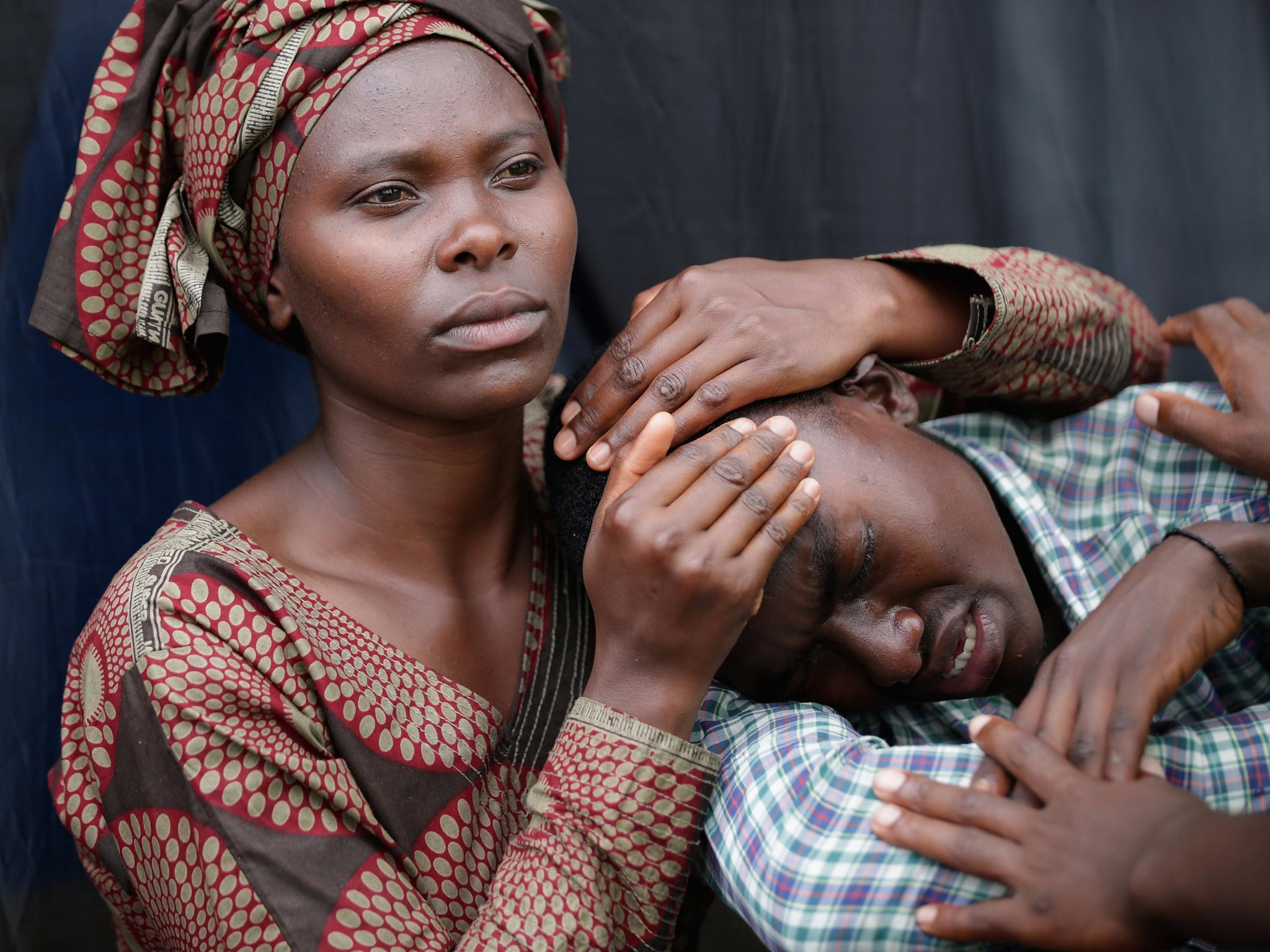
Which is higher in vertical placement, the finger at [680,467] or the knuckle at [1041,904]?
the finger at [680,467]

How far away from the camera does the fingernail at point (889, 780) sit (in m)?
1.25

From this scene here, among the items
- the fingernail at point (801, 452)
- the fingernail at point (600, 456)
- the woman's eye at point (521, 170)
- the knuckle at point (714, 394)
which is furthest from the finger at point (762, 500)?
the woman's eye at point (521, 170)

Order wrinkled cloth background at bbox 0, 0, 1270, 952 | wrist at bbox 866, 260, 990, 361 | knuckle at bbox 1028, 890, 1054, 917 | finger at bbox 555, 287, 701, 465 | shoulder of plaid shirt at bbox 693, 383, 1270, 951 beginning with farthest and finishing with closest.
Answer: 1. wrinkled cloth background at bbox 0, 0, 1270, 952
2. wrist at bbox 866, 260, 990, 361
3. finger at bbox 555, 287, 701, 465
4. shoulder of plaid shirt at bbox 693, 383, 1270, 951
5. knuckle at bbox 1028, 890, 1054, 917

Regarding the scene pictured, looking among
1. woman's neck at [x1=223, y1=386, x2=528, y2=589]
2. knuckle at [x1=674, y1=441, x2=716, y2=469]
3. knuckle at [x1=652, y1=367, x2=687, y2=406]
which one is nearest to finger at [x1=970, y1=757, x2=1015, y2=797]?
knuckle at [x1=674, y1=441, x2=716, y2=469]

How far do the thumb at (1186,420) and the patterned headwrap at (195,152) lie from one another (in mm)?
1044

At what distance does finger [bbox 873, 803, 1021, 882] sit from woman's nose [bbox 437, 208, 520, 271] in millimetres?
835

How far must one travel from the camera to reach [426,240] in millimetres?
1457

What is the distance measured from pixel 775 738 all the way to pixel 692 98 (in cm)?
145

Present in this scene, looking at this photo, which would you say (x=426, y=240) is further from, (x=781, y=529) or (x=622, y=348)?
(x=781, y=529)

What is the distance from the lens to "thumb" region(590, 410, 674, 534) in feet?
4.63

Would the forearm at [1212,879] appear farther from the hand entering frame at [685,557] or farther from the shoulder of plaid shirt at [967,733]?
the hand entering frame at [685,557]

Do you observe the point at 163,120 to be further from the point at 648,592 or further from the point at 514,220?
the point at 648,592

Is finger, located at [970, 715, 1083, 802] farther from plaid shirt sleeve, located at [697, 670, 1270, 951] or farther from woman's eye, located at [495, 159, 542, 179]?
woman's eye, located at [495, 159, 542, 179]

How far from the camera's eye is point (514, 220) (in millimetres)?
1524
